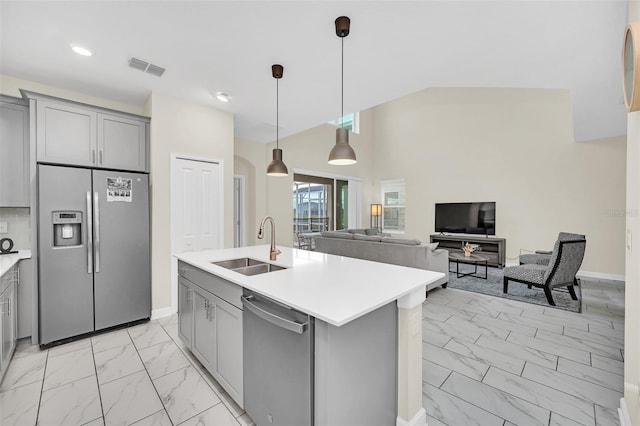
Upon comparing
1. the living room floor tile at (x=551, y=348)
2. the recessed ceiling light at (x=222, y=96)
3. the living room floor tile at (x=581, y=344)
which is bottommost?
the living room floor tile at (x=551, y=348)

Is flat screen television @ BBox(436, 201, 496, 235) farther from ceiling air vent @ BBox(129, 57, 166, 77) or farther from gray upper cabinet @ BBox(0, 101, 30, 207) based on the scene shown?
gray upper cabinet @ BBox(0, 101, 30, 207)

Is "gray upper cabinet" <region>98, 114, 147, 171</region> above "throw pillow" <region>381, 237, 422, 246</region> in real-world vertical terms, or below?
above

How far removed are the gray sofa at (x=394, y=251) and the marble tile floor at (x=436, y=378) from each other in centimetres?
106

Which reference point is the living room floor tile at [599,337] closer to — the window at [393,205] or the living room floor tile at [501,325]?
the living room floor tile at [501,325]

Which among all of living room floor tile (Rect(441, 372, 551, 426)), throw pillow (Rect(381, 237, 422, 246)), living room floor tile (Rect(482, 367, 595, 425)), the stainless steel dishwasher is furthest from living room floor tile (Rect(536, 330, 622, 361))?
the stainless steel dishwasher

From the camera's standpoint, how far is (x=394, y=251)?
4309 millimetres

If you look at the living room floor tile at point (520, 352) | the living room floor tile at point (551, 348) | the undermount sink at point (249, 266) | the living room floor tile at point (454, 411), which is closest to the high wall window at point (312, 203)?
the undermount sink at point (249, 266)

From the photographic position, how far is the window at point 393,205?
7968 mm

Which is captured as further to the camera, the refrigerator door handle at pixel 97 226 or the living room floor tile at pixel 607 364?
the refrigerator door handle at pixel 97 226

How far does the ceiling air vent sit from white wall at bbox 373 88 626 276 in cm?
635

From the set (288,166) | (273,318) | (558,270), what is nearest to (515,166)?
(558,270)

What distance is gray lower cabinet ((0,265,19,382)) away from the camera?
2.05m

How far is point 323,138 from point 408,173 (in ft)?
8.52

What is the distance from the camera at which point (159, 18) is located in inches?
80.5
